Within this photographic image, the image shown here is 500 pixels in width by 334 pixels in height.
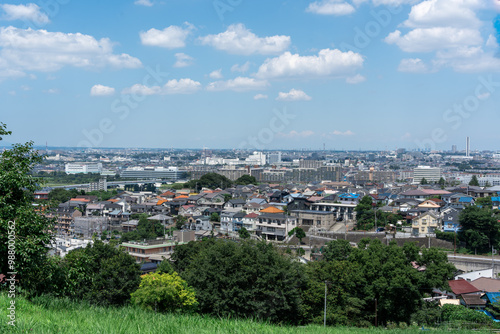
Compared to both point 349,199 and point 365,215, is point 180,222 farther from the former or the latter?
point 349,199

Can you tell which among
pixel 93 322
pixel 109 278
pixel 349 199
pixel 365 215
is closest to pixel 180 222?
pixel 365 215

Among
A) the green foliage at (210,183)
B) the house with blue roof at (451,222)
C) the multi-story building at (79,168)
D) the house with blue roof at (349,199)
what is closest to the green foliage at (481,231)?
the house with blue roof at (451,222)

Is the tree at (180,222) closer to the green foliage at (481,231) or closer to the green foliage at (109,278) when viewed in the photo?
the green foliage at (481,231)

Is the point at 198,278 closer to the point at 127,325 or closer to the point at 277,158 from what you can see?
the point at 127,325

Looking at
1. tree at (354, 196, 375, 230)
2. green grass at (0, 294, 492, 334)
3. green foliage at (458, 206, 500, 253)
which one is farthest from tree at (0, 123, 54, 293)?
tree at (354, 196, 375, 230)

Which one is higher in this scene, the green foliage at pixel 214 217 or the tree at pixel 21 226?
the tree at pixel 21 226

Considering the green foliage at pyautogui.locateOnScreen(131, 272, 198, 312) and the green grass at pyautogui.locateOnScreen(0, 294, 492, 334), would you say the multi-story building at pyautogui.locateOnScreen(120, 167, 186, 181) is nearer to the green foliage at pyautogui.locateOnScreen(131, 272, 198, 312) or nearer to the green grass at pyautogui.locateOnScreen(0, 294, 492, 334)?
the green foliage at pyautogui.locateOnScreen(131, 272, 198, 312)

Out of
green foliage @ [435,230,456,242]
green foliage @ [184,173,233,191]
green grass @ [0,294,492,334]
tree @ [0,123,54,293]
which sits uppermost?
tree @ [0,123,54,293]
